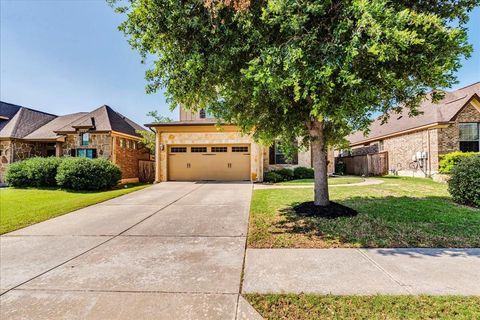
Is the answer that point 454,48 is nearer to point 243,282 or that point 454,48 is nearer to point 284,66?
point 284,66

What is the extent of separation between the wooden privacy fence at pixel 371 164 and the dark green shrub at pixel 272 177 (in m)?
9.13

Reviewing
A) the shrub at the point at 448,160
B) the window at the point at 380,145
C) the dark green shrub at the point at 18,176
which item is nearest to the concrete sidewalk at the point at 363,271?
the shrub at the point at 448,160

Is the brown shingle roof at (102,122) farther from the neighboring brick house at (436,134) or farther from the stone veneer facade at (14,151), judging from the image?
the neighboring brick house at (436,134)

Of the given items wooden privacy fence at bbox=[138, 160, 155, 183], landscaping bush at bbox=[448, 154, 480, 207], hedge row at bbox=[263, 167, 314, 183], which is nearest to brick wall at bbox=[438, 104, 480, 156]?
hedge row at bbox=[263, 167, 314, 183]

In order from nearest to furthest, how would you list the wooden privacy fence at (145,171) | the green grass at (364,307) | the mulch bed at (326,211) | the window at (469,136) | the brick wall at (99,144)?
1. the green grass at (364,307)
2. the mulch bed at (326,211)
3. the window at (469,136)
4. the brick wall at (99,144)
5. the wooden privacy fence at (145,171)

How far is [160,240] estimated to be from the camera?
16.9 feet

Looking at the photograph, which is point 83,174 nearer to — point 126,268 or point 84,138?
point 84,138

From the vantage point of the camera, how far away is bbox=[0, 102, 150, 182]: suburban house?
17875 millimetres

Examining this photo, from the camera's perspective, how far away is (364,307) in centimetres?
263

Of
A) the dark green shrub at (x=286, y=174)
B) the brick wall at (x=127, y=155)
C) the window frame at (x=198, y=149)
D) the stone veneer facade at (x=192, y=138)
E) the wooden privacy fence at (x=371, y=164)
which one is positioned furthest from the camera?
the wooden privacy fence at (x=371, y=164)

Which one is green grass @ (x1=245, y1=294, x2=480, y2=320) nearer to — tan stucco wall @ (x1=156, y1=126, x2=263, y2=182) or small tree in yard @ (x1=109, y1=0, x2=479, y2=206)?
small tree in yard @ (x1=109, y1=0, x2=479, y2=206)

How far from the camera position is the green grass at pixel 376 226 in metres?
4.70

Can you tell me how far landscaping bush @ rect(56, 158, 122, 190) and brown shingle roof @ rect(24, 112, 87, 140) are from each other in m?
6.30

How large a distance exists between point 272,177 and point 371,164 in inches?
396
